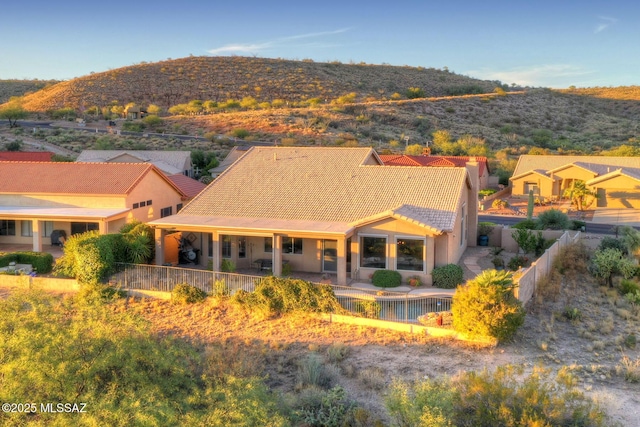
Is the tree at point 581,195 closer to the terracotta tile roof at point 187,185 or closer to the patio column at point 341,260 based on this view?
the patio column at point 341,260

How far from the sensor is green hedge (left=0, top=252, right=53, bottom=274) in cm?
2852

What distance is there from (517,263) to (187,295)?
16007 mm

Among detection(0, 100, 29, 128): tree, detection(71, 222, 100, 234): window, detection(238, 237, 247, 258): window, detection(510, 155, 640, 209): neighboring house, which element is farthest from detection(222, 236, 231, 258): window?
detection(0, 100, 29, 128): tree

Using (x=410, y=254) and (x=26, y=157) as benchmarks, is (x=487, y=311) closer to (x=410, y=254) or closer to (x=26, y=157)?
(x=410, y=254)

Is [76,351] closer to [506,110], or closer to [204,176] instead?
[204,176]

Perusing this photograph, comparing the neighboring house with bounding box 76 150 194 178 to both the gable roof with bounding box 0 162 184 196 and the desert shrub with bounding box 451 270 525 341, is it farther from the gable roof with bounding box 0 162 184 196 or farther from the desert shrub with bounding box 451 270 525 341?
the desert shrub with bounding box 451 270 525 341

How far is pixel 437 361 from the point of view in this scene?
18.5 meters

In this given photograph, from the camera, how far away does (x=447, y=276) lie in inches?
998

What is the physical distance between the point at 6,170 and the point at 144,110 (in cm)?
7249

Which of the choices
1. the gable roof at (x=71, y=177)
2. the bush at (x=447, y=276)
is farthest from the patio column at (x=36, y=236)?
the bush at (x=447, y=276)

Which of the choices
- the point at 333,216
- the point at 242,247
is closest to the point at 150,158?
the point at 242,247

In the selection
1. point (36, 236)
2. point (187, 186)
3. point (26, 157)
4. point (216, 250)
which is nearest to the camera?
point (216, 250)

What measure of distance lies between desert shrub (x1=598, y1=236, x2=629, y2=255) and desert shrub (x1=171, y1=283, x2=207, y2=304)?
811 inches

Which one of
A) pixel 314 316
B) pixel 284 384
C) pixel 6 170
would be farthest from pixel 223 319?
pixel 6 170
